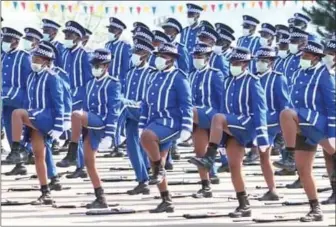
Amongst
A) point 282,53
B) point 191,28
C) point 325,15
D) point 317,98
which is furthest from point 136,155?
point 325,15

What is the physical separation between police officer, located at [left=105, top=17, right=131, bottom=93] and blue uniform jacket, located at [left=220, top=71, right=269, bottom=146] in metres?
4.30

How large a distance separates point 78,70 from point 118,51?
43.4 inches

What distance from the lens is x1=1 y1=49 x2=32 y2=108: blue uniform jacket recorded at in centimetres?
1508

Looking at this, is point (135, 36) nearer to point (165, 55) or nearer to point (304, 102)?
point (165, 55)

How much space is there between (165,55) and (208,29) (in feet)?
8.61

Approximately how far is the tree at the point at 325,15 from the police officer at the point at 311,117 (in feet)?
106

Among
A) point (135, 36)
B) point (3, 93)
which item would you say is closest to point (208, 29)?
point (135, 36)

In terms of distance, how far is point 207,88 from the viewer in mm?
14578

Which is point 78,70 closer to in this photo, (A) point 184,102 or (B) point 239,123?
(A) point 184,102

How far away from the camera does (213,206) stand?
13.4m

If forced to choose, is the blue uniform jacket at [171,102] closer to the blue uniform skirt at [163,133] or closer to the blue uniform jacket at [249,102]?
the blue uniform skirt at [163,133]

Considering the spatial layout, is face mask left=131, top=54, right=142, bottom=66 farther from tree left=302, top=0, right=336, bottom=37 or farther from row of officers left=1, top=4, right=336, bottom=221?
tree left=302, top=0, right=336, bottom=37

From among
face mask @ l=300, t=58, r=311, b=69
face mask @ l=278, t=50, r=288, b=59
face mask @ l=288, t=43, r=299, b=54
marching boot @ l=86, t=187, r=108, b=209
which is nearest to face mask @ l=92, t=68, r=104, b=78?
marching boot @ l=86, t=187, r=108, b=209

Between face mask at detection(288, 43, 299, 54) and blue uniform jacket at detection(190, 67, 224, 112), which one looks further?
face mask at detection(288, 43, 299, 54)
